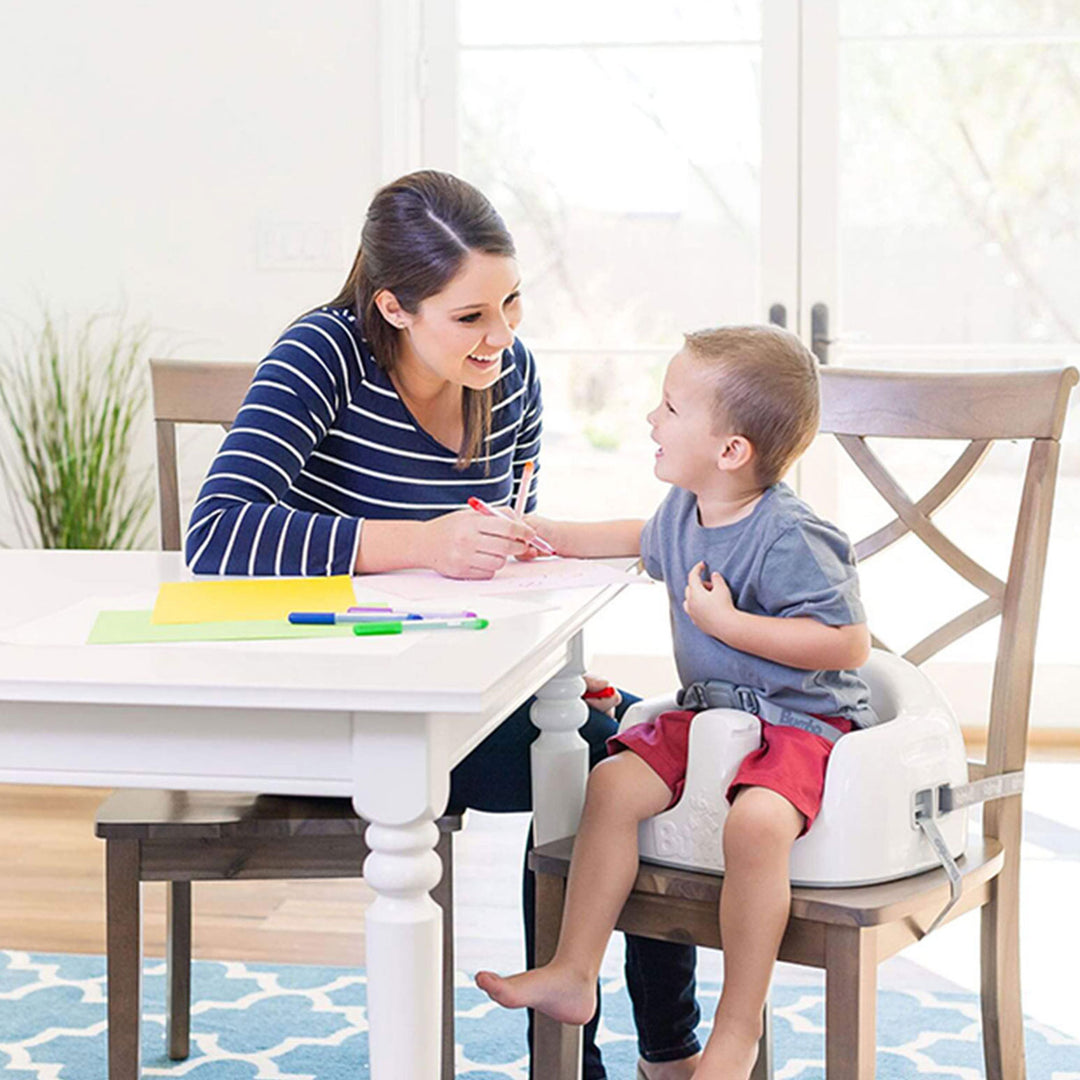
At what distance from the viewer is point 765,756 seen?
61.7 inches

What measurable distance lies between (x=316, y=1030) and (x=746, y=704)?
966 mm

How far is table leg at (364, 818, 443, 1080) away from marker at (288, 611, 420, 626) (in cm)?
23

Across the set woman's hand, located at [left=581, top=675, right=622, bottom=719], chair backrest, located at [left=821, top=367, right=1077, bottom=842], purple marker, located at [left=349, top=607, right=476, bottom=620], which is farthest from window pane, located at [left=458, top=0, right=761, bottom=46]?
purple marker, located at [left=349, top=607, right=476, bottom=620]

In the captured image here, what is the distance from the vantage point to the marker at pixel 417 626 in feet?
4.39

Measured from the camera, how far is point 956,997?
7.98ft

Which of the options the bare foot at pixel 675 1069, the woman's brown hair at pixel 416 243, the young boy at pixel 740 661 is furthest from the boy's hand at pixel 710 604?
the bare foot at pixel 675 1069

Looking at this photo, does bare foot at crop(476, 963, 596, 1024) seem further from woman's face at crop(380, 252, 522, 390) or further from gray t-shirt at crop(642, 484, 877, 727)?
woman's face at crop(380, 252, 522, 390)

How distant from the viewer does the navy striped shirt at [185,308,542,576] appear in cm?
171

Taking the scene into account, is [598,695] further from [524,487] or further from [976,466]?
[976,466]

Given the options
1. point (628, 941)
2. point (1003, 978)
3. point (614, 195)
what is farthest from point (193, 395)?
point (614, 195)

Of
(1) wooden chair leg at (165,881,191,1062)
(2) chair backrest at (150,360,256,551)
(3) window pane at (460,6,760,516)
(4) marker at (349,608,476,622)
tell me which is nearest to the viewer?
(4) marker at (349,608,476,622)

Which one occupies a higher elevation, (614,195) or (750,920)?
(614,195)

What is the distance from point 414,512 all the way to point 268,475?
8.5 inches

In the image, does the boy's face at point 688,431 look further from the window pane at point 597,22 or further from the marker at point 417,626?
the window pane at point 597,22
